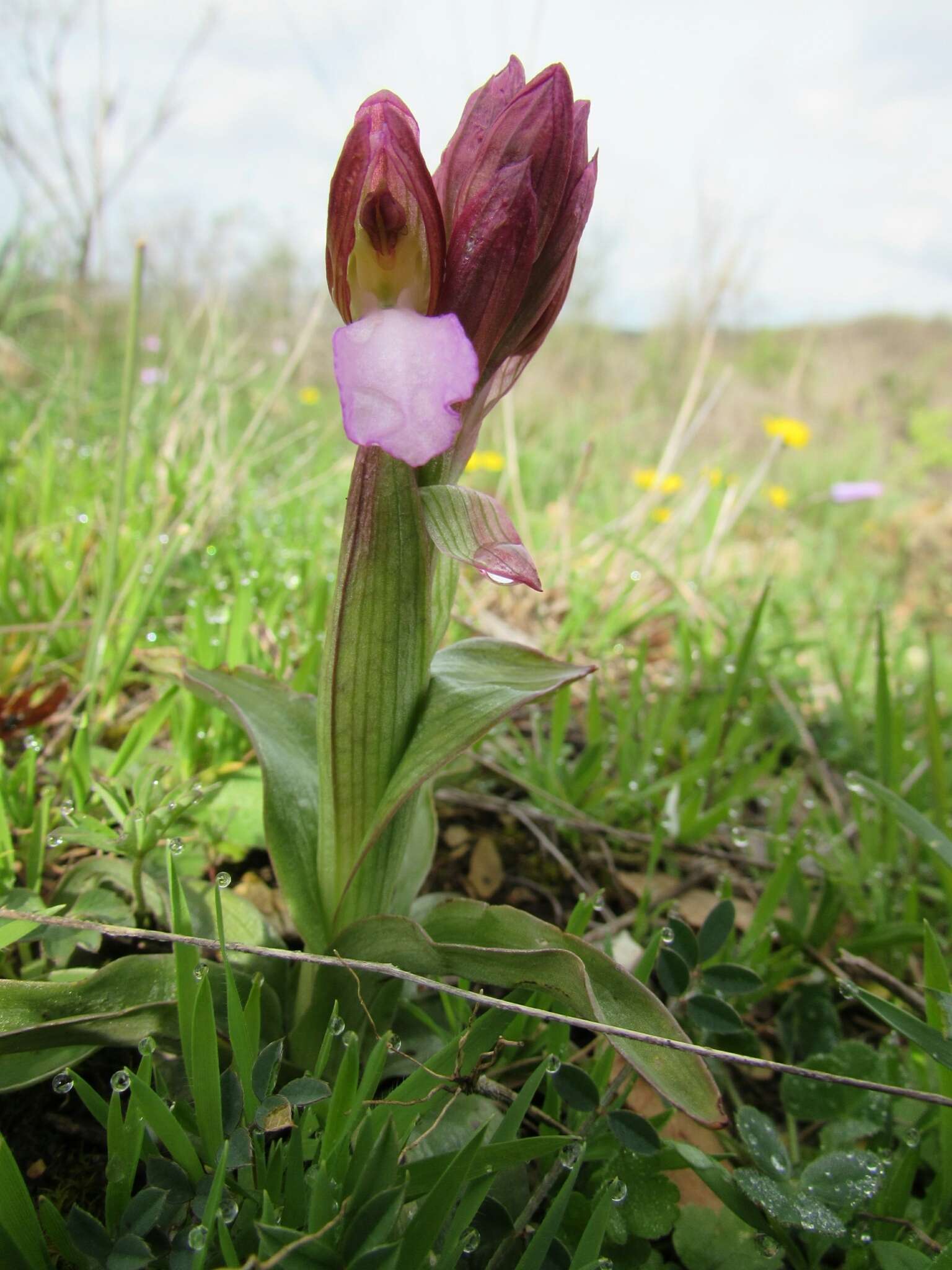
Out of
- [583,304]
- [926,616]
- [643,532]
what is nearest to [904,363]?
[583,304]

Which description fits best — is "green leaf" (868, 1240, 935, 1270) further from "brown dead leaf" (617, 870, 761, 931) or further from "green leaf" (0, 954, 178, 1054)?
"green leaf" (0, 954, 178, 1054)

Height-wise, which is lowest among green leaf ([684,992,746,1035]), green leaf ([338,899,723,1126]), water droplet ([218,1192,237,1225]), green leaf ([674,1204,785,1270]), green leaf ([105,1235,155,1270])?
green leaf ([674,1204,785,1270])

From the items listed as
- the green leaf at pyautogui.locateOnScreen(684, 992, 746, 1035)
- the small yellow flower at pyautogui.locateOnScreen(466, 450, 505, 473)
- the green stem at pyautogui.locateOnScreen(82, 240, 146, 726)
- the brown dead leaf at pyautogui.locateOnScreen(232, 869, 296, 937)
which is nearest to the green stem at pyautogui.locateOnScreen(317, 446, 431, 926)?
the brown dead leaf at pyautogui.locateOnScreen(232, 869, 296, 937)

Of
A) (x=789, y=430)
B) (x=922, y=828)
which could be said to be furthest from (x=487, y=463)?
(x=922, y=828)

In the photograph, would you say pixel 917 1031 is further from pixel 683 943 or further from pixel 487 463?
pixel 487 463

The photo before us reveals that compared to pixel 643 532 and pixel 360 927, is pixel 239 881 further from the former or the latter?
pixel 643 532

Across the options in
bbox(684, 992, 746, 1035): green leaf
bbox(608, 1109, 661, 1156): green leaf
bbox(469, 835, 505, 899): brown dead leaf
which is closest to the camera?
bbox(608, 1109, 661, 1156): green leaf

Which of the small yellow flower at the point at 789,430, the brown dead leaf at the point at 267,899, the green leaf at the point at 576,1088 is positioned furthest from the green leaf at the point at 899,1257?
the small yellow flower at the point at 789,430

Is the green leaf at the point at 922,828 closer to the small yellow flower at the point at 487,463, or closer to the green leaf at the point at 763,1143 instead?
Result: the green leaf at the point at 763,1143
